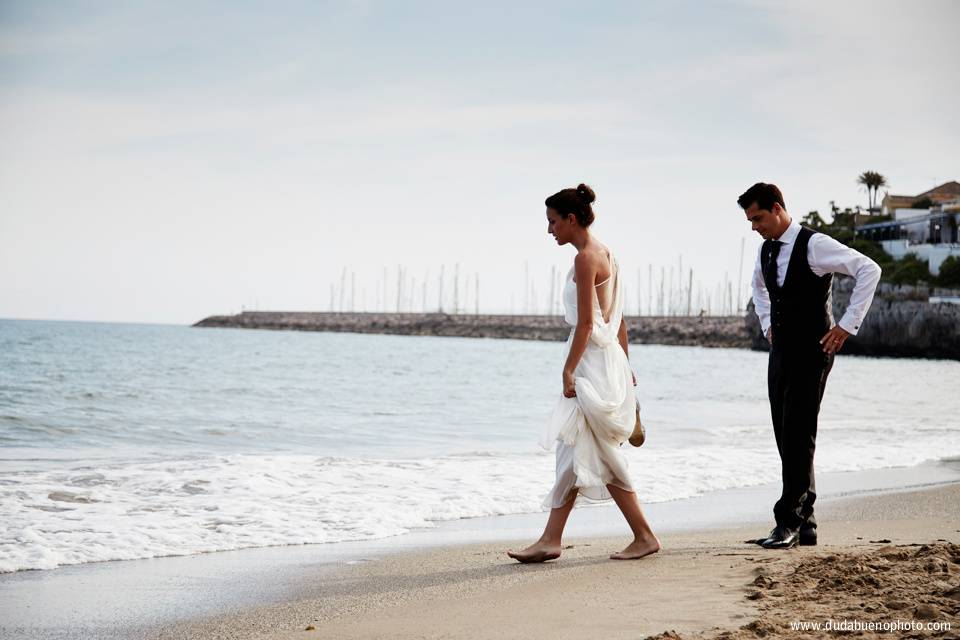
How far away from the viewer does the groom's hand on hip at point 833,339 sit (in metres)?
4.91

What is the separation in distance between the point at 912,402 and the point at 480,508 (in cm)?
1780

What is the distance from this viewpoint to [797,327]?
5.08 m

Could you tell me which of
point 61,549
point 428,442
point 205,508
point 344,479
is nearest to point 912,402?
point 428,442

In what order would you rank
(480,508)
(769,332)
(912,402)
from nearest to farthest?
(769,332), (480,508), (912,402)

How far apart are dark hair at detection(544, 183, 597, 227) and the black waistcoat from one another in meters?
1.18

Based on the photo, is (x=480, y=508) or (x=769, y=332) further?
Result: (x=480, y=508)

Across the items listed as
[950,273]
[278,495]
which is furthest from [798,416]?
[950,273]

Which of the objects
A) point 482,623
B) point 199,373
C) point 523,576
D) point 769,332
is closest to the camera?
point 482,623

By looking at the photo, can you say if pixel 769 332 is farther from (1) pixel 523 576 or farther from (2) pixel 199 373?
(2) pixel 199 373

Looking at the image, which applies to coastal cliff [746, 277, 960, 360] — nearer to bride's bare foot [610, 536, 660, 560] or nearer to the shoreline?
the shoreline

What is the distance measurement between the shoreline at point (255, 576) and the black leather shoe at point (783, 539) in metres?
A: 0.44

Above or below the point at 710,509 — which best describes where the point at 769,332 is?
above

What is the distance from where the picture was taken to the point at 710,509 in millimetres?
7312

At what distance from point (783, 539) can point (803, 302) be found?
1.29 metres
